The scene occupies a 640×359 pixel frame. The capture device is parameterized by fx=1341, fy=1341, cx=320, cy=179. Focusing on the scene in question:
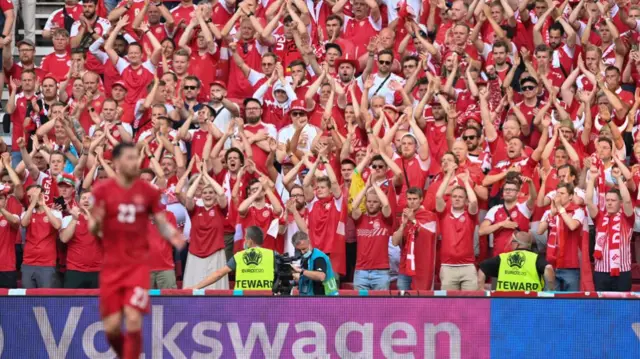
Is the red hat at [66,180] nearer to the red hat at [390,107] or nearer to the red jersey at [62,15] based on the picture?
the red hat at [390,107]

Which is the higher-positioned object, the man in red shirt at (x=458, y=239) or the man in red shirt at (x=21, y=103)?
the man in red shirt at (x=21, y=103)

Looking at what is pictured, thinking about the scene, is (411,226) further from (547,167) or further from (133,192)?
(133,192)

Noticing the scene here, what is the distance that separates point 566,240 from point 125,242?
772 centimetres

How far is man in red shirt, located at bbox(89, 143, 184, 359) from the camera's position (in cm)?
1120

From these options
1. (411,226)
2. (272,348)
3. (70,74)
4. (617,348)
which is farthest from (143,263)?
(70,74)

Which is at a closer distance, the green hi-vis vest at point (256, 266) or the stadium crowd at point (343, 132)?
the green hi-vis vest at point (256, 266)

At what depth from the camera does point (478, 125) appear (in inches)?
764

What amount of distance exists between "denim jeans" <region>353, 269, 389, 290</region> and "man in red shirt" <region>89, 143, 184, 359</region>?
665cm

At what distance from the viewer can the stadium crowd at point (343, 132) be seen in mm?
17828

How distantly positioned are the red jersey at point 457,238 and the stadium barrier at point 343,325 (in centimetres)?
299

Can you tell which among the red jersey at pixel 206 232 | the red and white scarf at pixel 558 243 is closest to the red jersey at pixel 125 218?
the red jersey at pixel 206 232

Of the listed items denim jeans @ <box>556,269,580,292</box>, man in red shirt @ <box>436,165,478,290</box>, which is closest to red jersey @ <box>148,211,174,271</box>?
man in red shirt @ <box>436,165,478,290</box>

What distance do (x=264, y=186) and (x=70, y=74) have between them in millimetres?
4865

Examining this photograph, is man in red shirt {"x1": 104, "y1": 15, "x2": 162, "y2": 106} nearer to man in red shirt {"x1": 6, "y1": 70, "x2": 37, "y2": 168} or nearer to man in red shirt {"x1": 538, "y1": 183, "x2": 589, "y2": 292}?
man in red shirt {"x1": 6, "y1": 70, "x2": 37, "y2": 168}
